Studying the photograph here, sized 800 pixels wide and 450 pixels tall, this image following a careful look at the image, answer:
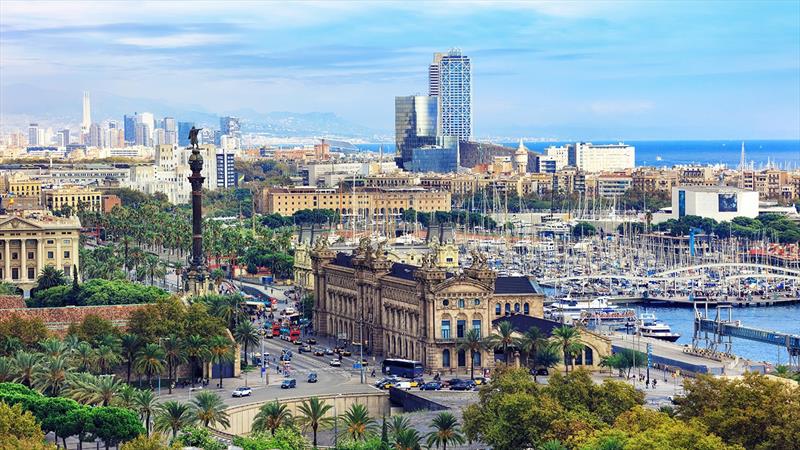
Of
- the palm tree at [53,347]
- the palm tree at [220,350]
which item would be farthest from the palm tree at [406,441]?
the palm tree at [220,350]

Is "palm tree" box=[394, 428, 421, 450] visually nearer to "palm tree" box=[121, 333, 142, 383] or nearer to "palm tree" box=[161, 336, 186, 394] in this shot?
"palm tree" box=[161, 336, 186, 394]

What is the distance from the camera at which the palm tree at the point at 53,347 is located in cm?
7381

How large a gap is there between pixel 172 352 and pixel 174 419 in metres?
15.9

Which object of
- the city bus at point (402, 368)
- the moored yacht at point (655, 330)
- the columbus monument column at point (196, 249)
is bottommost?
the moored yacht at point (655, 330)

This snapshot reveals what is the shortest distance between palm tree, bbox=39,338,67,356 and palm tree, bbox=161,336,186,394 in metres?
4.49

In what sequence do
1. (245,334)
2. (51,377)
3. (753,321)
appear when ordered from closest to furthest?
1. (51,377)
2. (245,334)
3. (753,321)

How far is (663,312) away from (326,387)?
55231 mm

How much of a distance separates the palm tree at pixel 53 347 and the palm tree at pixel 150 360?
3.11 m

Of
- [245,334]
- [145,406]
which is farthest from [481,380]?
[145,406]

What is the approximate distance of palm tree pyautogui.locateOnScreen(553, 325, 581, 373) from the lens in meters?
80.1

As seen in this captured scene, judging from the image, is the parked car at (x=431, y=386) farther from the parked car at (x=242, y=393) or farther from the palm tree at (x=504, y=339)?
the parked car at (x=242, y=393)

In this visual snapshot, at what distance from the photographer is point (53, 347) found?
74062 millimetres

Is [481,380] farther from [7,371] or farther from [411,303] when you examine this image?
→ [7,371]

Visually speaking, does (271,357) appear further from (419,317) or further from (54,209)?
(54,209)
